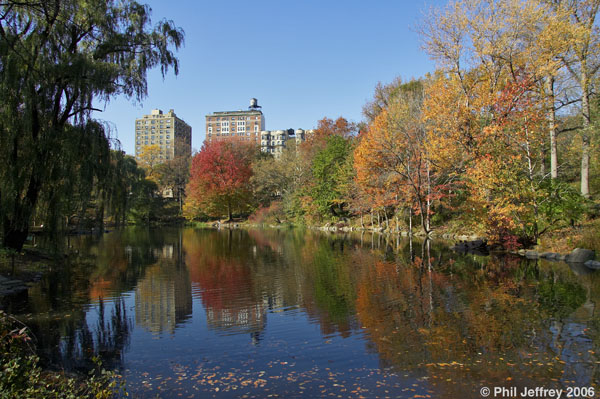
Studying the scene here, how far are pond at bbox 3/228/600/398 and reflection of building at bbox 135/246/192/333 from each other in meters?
0.05

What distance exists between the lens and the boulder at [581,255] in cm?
1576

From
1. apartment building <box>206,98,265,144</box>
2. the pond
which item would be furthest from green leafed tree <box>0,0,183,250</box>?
apartment building <box>206,98,265,144</box>

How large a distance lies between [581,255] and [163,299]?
622 inches

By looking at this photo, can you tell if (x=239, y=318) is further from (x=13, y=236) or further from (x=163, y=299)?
(x=13, y=236)

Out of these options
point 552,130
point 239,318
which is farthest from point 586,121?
point 239,318

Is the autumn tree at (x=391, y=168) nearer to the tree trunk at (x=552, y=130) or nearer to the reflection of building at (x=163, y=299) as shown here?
the tree trunk at (x=552, y=130)

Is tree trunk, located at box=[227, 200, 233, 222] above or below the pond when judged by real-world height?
above

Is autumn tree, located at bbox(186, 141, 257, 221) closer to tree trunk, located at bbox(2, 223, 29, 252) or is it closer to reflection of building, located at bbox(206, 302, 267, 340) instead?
tree trunk, located at bbox(2, 223, 29, 252)

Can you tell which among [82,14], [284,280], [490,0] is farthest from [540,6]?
[82,14]

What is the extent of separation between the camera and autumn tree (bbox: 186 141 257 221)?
168 feet

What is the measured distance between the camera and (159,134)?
122062 mm

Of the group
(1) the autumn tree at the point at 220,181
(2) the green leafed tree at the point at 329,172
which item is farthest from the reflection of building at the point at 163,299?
(1) the autumn tree at the point at 220,181

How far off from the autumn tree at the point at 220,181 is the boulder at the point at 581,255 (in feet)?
130

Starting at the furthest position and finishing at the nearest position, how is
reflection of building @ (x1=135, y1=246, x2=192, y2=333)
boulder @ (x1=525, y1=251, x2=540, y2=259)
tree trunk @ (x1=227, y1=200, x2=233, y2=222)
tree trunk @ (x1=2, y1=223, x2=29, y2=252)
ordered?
tree trunk @ (x1=227, y1=200, x2=233, y2=222) → boulder @ (x1=525, y1=251, x2=540, y2=259) → tree trunk @ (x1=2, y1=223, x2=29, y2=252) → reflection of building @ (x1=135, y1=246, x2=192, y2=333)
